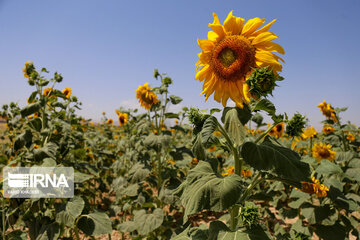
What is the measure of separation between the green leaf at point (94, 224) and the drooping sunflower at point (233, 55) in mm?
1838

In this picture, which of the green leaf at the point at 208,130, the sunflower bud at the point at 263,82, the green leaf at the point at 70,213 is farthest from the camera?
the green leaf at the point at 70,213

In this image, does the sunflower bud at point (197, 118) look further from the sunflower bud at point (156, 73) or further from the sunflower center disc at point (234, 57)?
the sunflower bud at point (156, 73)

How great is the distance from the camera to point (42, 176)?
2.30 meters

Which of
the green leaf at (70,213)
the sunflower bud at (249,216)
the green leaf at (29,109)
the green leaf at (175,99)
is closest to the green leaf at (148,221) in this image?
the green leaf at (70,213)

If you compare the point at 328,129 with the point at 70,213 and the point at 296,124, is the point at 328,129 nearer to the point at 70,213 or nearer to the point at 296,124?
the point at 296,124

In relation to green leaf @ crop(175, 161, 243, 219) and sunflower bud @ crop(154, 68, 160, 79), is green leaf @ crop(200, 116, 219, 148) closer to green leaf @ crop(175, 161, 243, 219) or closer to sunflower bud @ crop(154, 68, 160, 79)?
green leaf @ crop(175, 161, 243, 219)

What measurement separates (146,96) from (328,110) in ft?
9.78

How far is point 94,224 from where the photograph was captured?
7.65 feet

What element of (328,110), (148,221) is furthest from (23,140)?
(328,110)

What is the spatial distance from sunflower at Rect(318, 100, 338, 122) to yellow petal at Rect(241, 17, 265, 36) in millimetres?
2993

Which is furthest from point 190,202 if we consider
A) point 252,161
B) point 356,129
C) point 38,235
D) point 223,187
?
point 356,129

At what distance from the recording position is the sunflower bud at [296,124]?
1236 mm

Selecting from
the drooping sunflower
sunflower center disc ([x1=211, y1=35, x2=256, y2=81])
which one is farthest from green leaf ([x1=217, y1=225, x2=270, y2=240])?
sunflower center disc ([x1=211, y1=35, x2=256, y2=81])

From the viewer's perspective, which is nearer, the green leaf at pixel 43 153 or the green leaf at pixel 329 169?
the green leaf at pixel 329 169
